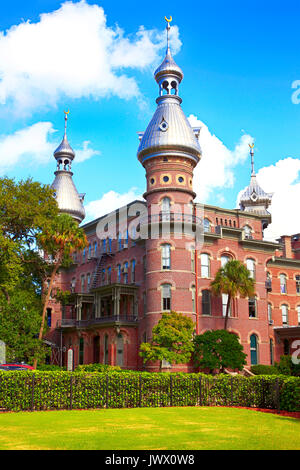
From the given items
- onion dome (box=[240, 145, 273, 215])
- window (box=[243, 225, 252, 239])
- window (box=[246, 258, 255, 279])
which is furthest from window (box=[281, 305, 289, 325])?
onion dome (box=[240, 145, 273, 215])

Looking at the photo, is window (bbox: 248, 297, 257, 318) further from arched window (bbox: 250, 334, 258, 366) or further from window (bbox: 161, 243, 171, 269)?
window (bbox: 161, 243, 171, 269)

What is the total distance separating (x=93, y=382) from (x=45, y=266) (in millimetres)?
24448

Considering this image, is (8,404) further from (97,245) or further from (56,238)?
(97,245)

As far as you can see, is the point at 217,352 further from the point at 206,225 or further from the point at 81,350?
the point at 81,350

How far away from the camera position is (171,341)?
123ft

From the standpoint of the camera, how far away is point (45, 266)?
45.4 m

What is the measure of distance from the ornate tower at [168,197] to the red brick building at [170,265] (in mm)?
83

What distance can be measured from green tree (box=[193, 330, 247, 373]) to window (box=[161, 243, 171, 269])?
253 inches

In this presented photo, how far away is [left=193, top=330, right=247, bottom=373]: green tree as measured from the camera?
124ft

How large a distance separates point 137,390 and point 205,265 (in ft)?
77.8

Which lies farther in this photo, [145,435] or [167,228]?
[167,228]

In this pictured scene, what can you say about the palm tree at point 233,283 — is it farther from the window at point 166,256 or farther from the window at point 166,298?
the window at point 166,256

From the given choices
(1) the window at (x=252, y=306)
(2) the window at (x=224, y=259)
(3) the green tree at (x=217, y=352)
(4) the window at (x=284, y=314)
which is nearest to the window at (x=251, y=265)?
(1) the window at (x=252, y=306)
